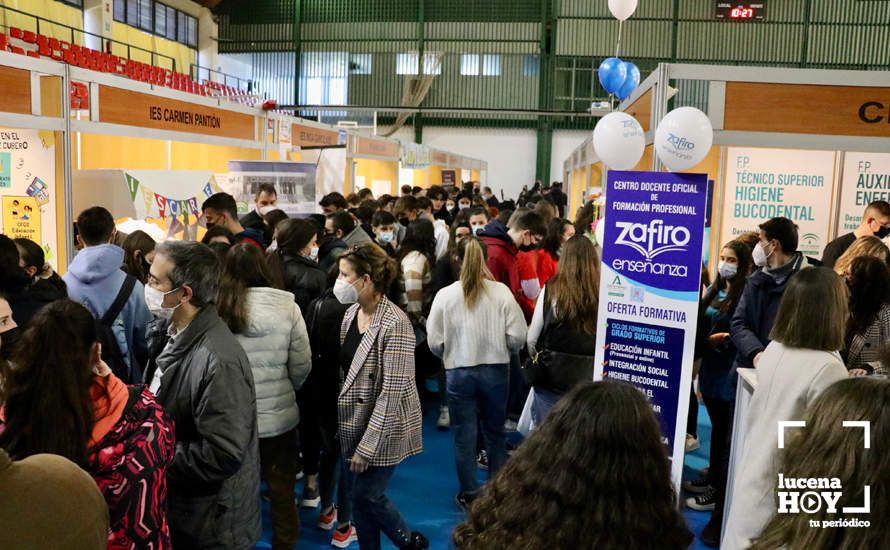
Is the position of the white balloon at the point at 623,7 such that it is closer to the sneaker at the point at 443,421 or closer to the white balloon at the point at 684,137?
the white balloon at the point at 684,137

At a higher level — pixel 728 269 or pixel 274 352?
pixel 728 269

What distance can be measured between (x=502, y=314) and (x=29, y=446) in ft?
8.47

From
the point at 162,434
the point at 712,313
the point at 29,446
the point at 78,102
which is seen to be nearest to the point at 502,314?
the point at 712,313

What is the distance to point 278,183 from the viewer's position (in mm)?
7113

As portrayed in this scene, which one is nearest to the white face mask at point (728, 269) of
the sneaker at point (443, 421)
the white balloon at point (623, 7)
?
the sneaker at point (443, 421)

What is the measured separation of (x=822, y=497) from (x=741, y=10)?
19.7m

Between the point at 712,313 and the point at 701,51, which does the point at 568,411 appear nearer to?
the point at 712,313

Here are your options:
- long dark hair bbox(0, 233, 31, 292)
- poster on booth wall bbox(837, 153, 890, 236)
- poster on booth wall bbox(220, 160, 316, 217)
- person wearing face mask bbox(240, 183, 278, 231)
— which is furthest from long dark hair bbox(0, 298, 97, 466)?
poster on booth wall bbox(837, 153, 890, 236)

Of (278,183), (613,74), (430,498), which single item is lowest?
(430,498)

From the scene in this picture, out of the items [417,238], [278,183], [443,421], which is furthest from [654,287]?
[278,183]

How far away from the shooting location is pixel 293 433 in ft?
11.0

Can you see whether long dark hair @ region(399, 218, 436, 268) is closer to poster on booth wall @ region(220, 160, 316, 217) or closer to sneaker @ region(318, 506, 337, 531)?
sneaker @ region(318, 506, 337, 531)

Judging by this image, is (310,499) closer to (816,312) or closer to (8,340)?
(8,340)

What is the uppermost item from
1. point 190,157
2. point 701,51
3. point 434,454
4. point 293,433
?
point 701,51
